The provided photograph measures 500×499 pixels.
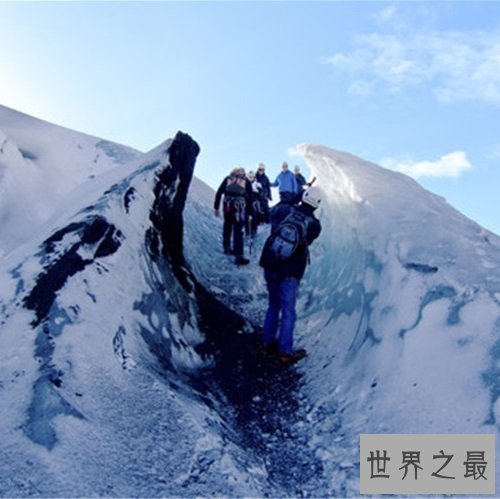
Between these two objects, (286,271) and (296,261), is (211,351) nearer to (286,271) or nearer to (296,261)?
(286,271)

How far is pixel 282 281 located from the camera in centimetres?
710

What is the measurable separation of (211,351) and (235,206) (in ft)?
17.6

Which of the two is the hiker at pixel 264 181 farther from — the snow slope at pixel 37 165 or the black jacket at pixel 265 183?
the snow slope at pixel 37 165

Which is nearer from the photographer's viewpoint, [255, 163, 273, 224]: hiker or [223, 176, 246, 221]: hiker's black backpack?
[223, 176, 246, 221]: hiker's black backpack

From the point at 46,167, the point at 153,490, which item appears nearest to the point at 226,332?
the point at 153,490

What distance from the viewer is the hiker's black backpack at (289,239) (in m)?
6.96

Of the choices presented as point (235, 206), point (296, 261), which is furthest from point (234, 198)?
point (296, 261)

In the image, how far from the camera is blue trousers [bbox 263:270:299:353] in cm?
690

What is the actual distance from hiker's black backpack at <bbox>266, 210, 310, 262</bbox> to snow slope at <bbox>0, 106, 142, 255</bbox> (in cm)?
→ 459

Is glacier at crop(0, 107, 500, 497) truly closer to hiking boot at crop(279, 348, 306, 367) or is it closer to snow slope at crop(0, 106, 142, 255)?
hiking boot at crop(279, 348, 306, 367)

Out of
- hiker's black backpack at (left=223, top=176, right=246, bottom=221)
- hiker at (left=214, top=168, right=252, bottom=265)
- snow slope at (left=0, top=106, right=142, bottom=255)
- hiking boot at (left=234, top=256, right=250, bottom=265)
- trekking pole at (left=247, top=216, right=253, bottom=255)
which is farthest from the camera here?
trekking pole at (left=247, top=216, right=253, bottom=255)

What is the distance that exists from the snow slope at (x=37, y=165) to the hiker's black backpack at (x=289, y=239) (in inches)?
181

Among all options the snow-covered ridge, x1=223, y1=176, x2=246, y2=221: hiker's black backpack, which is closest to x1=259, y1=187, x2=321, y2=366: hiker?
the snow-covered ridge

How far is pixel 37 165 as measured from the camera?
1180 centimetres
